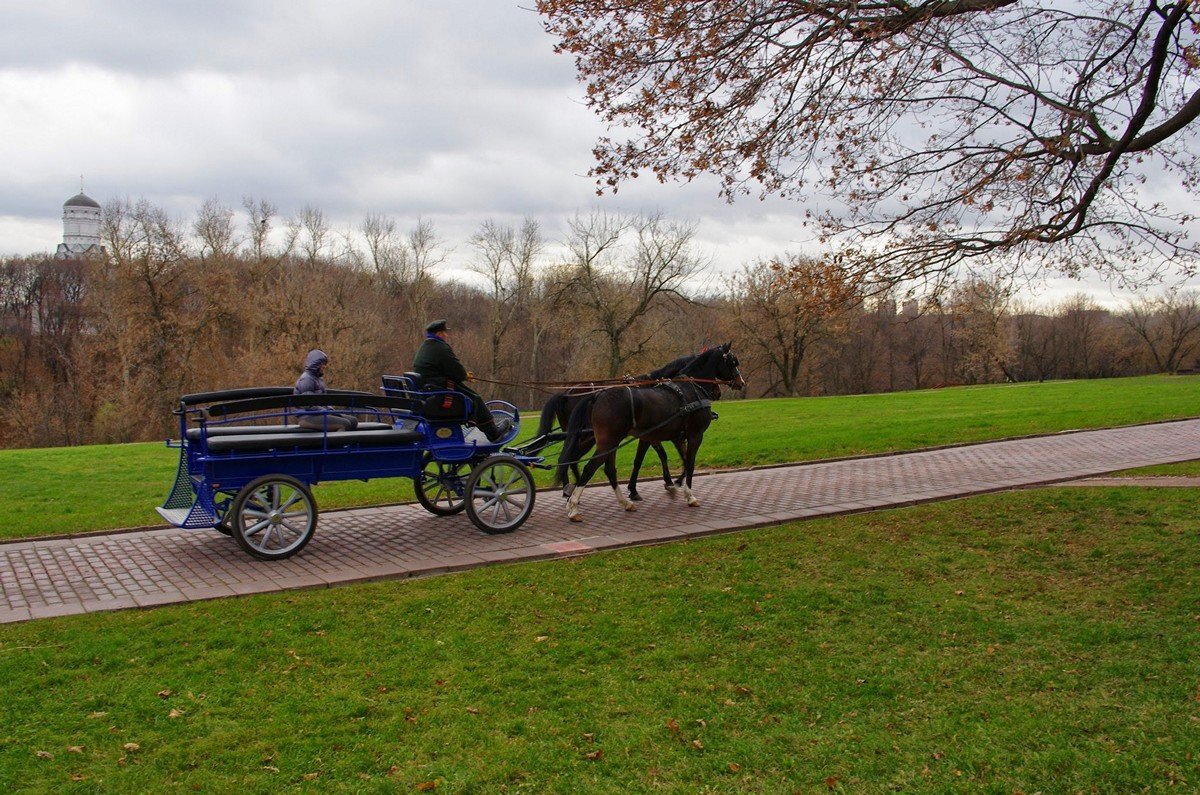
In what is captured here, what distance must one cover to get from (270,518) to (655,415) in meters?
4.46

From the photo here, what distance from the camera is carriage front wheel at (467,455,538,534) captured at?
9.16 metres

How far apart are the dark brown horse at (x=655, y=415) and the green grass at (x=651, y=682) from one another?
2.42m

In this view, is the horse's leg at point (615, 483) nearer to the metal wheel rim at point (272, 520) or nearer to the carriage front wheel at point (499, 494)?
the carriage front wheel at point (499, 494)

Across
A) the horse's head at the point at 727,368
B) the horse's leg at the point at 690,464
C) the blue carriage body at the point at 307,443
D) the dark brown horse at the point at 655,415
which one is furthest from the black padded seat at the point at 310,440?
the horse's head at the point at 727,368

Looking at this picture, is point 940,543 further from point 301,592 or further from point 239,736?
point 239,736

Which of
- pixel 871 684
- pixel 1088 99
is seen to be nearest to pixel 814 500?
pixel 1088 99

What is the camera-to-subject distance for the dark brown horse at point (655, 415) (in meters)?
10.1

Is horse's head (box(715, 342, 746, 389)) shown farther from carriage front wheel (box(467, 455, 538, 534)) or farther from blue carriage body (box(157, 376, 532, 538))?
carriage front wheel (box(467, 455, 538, 534))

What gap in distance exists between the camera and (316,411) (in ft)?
27.2

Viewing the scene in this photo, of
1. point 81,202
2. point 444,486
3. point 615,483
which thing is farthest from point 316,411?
point 81,202

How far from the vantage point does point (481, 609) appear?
655cm

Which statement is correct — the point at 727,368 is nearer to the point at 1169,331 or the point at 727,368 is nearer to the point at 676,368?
the point at 676,368

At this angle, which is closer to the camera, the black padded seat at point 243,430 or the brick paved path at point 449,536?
the brick paved path at point 449,536

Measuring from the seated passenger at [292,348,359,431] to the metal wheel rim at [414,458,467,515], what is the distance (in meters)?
0.96
